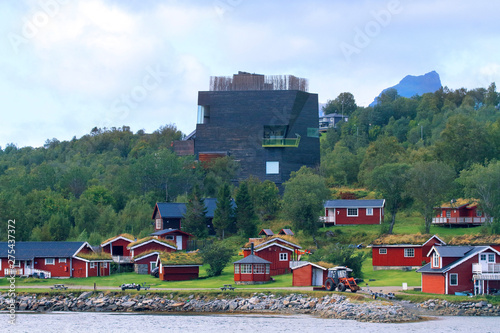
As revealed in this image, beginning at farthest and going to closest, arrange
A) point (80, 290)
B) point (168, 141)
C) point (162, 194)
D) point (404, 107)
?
point (404, 107)
point (168, 141)
point (162, 194)
point (80, 290)

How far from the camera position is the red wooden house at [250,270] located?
5656cm

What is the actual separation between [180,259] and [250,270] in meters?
6.41

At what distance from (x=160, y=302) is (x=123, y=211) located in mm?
33565

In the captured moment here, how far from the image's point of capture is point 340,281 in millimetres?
50688

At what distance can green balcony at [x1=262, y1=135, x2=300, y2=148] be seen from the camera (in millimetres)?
92000

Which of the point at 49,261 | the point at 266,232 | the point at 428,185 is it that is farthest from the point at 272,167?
the point at 49,261

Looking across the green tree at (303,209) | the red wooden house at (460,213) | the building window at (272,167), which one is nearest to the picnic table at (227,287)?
the green tree at (303,209)

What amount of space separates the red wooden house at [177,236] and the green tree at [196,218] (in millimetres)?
2043

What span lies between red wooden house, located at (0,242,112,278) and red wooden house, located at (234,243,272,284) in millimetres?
13394

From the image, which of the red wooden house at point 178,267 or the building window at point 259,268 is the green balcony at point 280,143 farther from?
the building window at point 259,268

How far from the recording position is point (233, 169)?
303ft

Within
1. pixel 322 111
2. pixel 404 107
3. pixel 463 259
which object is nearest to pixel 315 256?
pixel 463 259

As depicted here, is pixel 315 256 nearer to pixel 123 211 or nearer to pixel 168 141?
pixel 123 211

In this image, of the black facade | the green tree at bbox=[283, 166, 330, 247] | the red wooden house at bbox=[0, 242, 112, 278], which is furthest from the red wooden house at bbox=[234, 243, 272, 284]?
the black facade
